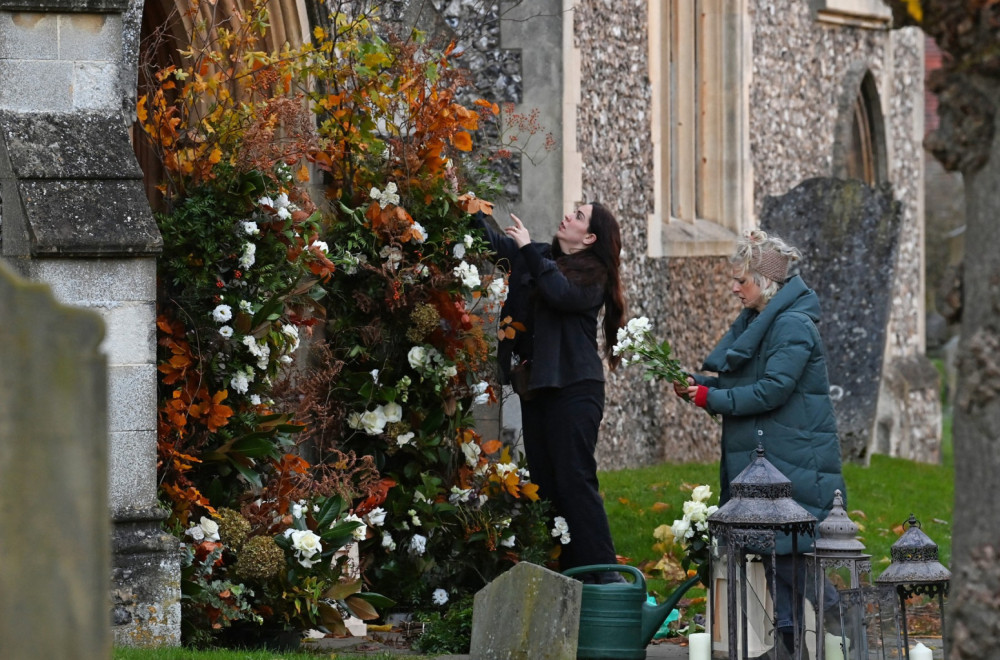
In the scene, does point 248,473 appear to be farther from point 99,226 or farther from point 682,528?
point 682,528

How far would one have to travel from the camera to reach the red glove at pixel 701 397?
6635mm

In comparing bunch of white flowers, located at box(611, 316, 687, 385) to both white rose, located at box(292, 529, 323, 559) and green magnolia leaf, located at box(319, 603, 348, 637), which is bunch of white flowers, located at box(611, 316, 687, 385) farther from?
green magnolia leaf, located at box(319, 603, 348, 637)

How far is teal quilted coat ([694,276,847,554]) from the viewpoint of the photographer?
6430 millimetres

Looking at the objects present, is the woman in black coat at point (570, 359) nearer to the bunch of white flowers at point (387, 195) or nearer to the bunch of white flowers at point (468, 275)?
the bunch of white flowers at point (468, 275)

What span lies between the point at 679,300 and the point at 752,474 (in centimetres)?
912

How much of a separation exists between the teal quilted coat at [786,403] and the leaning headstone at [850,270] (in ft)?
24.0

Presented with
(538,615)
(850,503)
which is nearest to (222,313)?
(538,615)

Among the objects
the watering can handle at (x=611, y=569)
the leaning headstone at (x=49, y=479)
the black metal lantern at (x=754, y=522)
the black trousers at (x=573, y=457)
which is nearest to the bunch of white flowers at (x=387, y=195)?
the black trousers at (x=573, y=457)

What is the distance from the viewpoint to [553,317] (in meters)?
7.65

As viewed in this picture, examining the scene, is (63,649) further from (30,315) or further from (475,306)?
(475,306)

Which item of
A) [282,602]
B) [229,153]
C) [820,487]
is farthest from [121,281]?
[820,487]

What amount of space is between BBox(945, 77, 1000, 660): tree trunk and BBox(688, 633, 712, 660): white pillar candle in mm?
2535

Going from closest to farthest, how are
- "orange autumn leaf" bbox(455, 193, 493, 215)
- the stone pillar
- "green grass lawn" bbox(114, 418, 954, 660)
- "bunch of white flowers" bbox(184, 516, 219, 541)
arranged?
the stone pillar < "bunch of white flowers" bbox(184, 516, 219, 541) < "orange autumn leaf" bbox(455, 193, 493, 215) < "green grass lawn" bbox(114, 418, 954, 660)

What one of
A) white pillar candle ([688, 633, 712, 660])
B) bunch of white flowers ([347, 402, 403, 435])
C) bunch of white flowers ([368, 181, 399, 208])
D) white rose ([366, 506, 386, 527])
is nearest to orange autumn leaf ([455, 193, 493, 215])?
bunch of white flowers ([368, 181, 399, 208])
